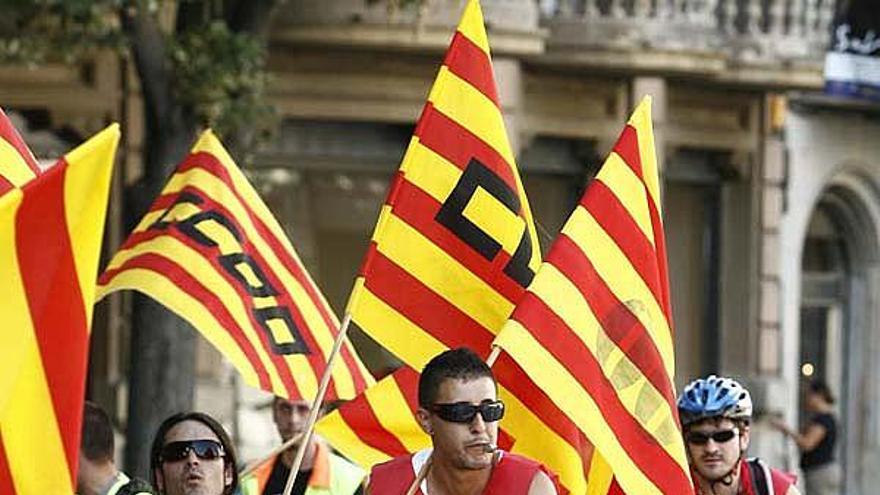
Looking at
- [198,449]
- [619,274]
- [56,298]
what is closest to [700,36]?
[619,274]

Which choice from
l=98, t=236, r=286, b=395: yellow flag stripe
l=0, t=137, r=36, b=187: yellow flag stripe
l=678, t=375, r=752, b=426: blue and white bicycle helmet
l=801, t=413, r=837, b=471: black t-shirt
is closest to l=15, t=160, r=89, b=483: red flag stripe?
l=0, t=137, r=36, b=187: yellow flag stripe

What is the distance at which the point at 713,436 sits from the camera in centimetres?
969

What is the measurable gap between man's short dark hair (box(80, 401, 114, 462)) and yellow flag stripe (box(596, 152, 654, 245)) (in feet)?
5.45

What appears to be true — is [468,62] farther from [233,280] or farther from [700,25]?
[700,25]

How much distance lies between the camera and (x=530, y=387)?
934 cm

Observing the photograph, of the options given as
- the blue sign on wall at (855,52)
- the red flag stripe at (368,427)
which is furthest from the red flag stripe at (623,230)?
the blue sign on wall at (855,52)

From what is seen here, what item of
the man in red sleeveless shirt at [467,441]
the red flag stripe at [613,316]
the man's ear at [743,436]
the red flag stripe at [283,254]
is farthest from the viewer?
the red flag stripe at [283,254]

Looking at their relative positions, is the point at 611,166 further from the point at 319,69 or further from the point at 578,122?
the point at 578,122

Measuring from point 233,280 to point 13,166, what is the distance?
2372 millimetres

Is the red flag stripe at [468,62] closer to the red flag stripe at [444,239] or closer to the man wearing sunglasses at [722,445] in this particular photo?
the red flag stripe at [444,239]

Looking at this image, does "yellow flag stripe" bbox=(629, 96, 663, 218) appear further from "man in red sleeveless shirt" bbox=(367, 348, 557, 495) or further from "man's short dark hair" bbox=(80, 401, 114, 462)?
"man's short dark hair" bbox=(80, 401, 114, 462)

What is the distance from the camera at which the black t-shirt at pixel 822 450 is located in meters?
23.8

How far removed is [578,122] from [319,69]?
112 inches

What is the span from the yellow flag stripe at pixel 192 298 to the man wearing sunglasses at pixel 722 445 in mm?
1569
